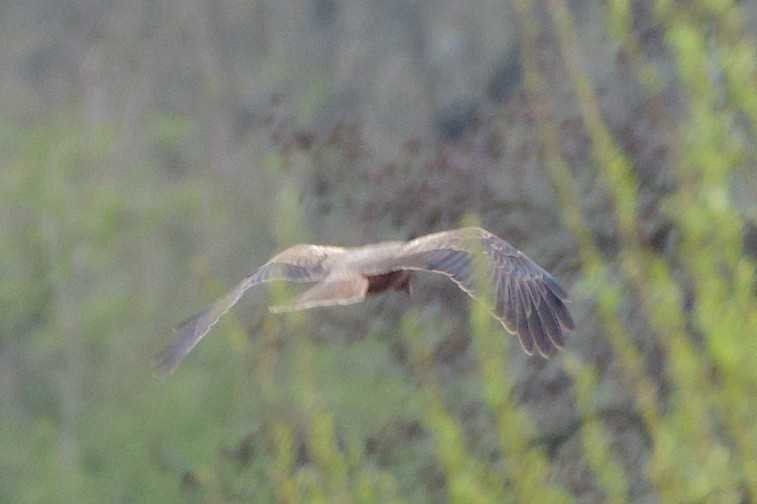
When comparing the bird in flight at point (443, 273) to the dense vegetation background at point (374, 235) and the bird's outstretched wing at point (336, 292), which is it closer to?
the bird's outstretched wing at point (336, 292)

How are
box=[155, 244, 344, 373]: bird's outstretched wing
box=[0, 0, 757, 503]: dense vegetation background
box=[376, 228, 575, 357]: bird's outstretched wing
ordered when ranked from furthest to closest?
box=[155, 244, 344, 373]: bird's outstretched wing < box=[376, 228, 575, 357]: bird's outstretched wing < box=[0, 0, 757, 503]: dense vegetation background

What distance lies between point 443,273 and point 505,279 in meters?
0.22

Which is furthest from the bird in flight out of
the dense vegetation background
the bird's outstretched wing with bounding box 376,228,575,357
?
the dense vegetation background

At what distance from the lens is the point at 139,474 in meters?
10.5

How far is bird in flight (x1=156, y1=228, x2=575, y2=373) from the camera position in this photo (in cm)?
573

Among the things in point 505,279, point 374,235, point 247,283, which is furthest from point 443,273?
point 374,235

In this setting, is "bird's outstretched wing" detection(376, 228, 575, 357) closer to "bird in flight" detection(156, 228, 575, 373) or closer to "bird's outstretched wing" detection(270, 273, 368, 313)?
"bird in flight" detection(156, 228, 575, 373)

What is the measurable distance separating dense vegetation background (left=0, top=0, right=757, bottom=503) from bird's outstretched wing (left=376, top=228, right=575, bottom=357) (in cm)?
20

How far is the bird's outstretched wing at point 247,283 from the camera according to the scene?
621 cm

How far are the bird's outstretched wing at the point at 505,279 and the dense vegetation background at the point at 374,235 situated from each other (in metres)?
0.20

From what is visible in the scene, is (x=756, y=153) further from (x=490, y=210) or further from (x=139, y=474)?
(x=139, y=474)

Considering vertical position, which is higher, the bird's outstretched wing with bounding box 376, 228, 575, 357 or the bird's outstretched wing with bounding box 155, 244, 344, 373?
the bird's outstretched wing with bounding box 155, 244, 344, 373

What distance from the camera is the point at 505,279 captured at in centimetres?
605

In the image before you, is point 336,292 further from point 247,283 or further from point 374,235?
point 374,235
